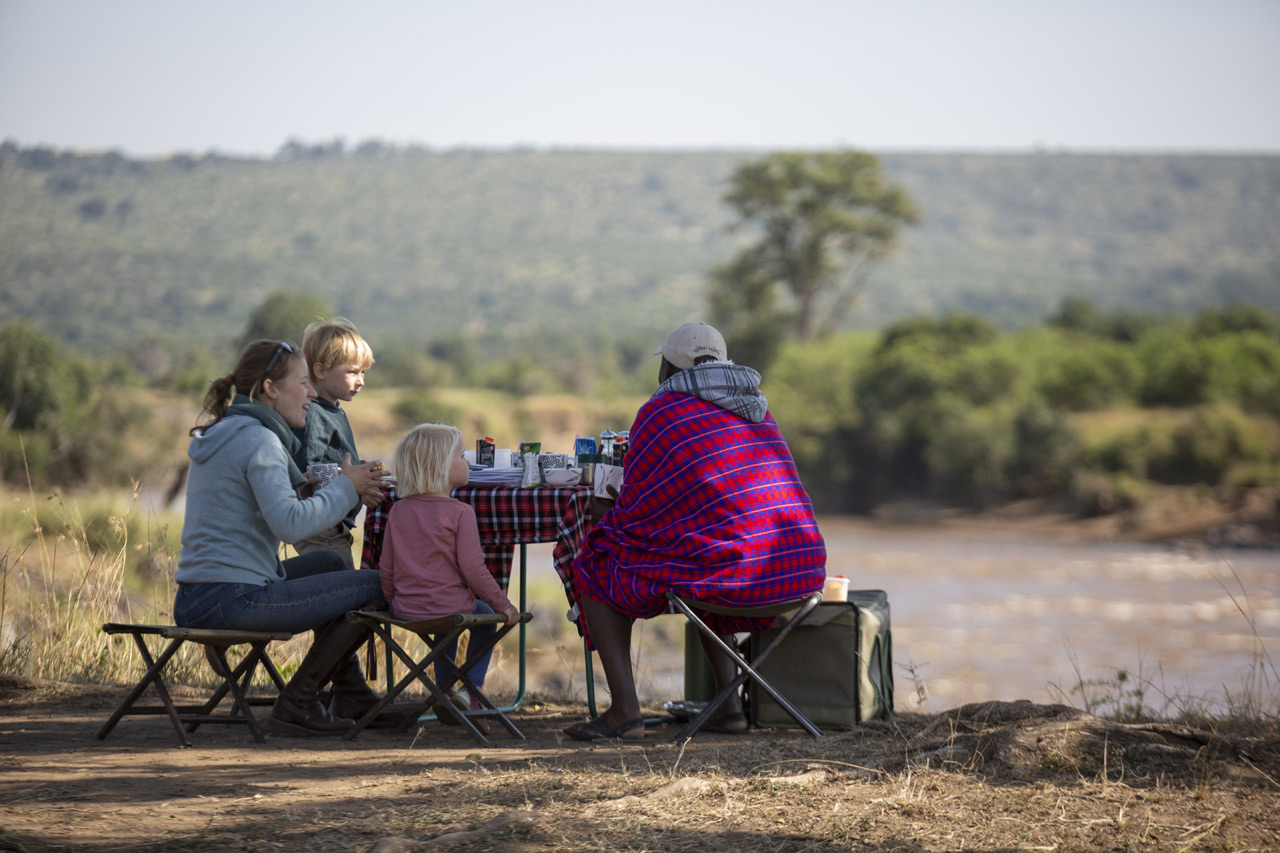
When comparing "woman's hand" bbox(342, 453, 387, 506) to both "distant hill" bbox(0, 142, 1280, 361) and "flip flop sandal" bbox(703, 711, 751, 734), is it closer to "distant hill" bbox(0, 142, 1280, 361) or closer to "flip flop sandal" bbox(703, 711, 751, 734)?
"flip flop sandal" bbox(703, 711, 751, 734)

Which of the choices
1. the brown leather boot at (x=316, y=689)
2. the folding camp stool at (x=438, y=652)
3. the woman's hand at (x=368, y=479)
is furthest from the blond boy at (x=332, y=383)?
the folding camp stool at (x=438, y=652)

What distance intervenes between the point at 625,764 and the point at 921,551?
75.8 feet

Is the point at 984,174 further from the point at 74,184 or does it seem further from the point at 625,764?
the point at 625,764

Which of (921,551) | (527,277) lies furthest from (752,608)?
(527,277)

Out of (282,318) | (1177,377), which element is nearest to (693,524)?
(282,318)

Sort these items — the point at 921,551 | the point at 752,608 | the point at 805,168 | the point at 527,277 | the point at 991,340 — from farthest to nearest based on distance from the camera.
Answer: the point at 527,277
the point at 805,168
the point at 991,340
the point at 921,551
the point at 752,608

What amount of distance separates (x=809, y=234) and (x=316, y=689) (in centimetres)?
4323

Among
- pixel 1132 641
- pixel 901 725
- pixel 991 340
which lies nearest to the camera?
pixel 901 725

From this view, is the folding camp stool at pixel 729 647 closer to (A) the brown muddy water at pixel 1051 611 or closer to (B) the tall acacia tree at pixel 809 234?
(A) the brown muddy water at pixel 1051 611

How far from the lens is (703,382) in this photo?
3.78 metres

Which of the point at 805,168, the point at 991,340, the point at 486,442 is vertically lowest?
the point at 486,442

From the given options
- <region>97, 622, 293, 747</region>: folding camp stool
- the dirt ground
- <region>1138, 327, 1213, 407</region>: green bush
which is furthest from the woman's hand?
<region>1138, 327, 1213, 407</region>: green bush

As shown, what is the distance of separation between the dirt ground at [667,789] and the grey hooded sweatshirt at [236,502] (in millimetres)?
577

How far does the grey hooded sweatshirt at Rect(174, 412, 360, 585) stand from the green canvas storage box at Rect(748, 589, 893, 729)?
158cm
